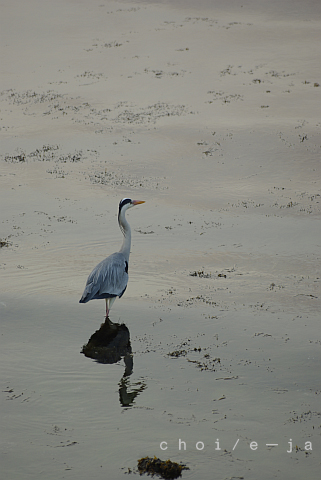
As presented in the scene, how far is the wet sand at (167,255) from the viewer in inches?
232

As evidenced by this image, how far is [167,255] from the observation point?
1150 cm

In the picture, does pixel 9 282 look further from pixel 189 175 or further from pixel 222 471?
pixel 189 175

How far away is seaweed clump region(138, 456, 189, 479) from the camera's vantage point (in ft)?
17.3

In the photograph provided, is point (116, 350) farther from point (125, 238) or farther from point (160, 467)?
point (160, 467)

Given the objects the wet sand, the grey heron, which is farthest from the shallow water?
the grey heron

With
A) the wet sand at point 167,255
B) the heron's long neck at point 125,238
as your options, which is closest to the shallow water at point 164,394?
the wet sand at point 167,255

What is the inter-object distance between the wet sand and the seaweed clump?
0.41 ft

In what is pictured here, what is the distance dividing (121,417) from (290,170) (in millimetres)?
11947

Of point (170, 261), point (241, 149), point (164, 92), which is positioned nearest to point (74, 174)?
point (241, 149)

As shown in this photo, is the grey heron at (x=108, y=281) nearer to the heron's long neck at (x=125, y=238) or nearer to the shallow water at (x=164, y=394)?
the heron's long neck at (x=125, y=238)

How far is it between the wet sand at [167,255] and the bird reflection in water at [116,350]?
54mm

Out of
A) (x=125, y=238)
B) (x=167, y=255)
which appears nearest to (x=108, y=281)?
(x=125, y=238)

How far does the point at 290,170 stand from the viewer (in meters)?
16.7

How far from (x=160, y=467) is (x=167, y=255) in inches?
254
